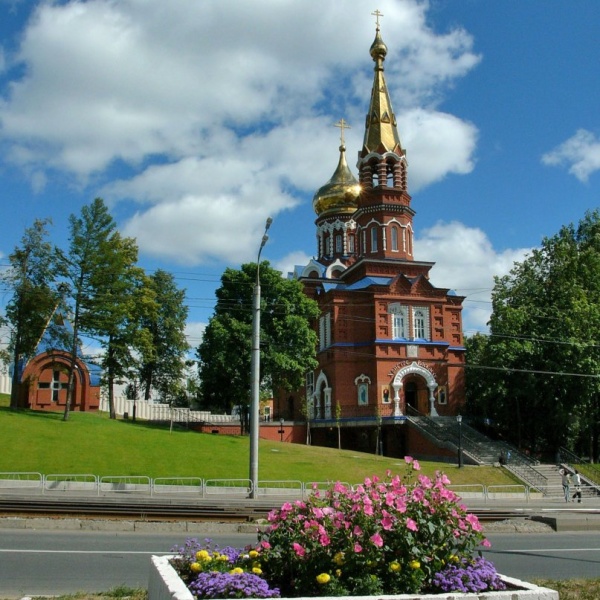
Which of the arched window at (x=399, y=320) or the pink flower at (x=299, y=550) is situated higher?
the arched window at (x=399, y=320)

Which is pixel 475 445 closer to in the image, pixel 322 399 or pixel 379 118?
pixel 322 399

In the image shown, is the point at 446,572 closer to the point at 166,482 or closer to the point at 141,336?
the point at 166,482

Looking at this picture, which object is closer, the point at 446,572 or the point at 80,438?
the point at 446,572

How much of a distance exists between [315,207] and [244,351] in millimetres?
25714

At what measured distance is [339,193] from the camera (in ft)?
194

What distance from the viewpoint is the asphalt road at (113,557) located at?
8.95 meters

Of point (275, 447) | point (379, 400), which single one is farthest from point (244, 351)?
point (379, 400)

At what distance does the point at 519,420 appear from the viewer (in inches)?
1465

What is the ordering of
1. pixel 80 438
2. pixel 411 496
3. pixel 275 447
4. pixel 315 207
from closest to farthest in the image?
pixel 411 496, pixel 80 438, pixel 275 447, pixel 315 207

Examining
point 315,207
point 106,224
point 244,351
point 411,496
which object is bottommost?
point 411,496

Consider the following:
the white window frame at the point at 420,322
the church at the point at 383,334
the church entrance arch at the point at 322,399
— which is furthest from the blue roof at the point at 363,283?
the church entrance arch at the point at 322,399

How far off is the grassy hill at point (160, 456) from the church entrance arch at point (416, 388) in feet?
Result: 26.0

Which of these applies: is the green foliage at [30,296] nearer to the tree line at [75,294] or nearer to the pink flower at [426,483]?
the tree line at [75,294]

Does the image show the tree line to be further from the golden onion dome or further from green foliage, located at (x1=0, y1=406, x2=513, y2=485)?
the golden onion dome
